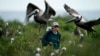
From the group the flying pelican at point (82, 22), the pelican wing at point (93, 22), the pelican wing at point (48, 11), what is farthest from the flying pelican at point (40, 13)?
the pelican wing at point (93, 22)

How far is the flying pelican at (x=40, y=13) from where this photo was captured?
534 inches

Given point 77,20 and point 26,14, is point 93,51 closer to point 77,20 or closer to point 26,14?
point 77,20

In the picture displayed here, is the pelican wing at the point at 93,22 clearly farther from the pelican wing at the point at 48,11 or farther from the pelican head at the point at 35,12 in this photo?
the pelican head at the point at 35,12

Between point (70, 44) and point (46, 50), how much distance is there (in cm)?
134

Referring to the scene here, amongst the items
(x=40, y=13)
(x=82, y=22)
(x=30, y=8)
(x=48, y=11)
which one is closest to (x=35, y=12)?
(x=40, y=13)

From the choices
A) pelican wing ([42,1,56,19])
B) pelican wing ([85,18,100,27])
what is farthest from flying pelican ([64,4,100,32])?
pelican wing ([42,1,56,19])

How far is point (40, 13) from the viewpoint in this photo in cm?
1429

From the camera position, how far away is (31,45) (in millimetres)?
10562

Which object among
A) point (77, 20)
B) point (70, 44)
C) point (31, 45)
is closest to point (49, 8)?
point (77, 20)

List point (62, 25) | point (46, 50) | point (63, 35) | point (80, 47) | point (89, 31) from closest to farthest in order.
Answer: point (46, 50), point (80, 47), point (89, 31), point (63, 35), point (62, 25)

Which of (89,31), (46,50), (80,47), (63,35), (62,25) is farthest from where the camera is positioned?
(62,25)

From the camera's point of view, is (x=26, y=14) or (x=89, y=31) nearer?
(x=89, y=31)

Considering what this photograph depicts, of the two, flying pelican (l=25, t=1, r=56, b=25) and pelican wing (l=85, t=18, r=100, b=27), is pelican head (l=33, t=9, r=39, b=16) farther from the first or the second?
pelican wing (l=85, t=18, r=100, b=27)

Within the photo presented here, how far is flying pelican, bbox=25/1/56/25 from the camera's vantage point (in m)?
13.6
